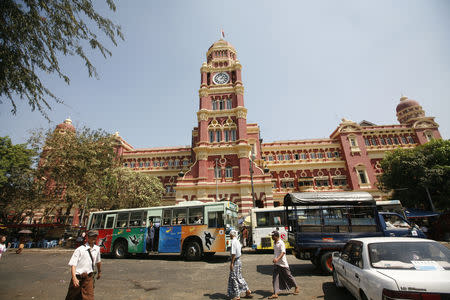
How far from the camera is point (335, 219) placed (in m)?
8.87

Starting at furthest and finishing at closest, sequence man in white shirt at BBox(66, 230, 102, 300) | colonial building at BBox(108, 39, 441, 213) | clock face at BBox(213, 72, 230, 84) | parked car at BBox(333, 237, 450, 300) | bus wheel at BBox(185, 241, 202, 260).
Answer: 1. clock face at BBox(213, 72, 230, 84)
2. colonial building at BBox(108, 39, 441, 213)
3. bus wheel at BBox(185, 241, 202, 260)
4. man in white shirt at BBox(66, 230, 102, 300)
5. parked car at BBox(333, 237, 450, 300)

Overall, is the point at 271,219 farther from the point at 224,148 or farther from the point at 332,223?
the point at 224,148

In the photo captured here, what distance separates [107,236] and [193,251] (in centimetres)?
627

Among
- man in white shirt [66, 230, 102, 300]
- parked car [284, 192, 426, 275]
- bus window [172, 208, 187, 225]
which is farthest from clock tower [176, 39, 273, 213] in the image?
man in white shirt [66, 230, 102, 300]

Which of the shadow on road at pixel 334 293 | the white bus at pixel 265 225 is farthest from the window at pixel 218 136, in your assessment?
the shadow on road at pixel 334 293

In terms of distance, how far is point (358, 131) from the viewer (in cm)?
3506

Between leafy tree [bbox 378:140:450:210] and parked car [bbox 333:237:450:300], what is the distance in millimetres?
23419

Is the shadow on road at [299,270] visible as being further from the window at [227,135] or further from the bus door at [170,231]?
the window at [227,135]

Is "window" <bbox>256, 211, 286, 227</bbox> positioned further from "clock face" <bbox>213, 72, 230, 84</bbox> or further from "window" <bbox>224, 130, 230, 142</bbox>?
"clock face" <bbox>213, 72, 230, 84</bbox>

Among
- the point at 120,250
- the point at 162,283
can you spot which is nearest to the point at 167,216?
the point at 120,250

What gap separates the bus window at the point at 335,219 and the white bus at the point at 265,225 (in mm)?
6047

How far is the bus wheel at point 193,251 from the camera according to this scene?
11.5 metres

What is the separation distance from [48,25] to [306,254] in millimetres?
10686

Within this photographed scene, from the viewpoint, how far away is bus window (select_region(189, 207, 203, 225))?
12023mm
